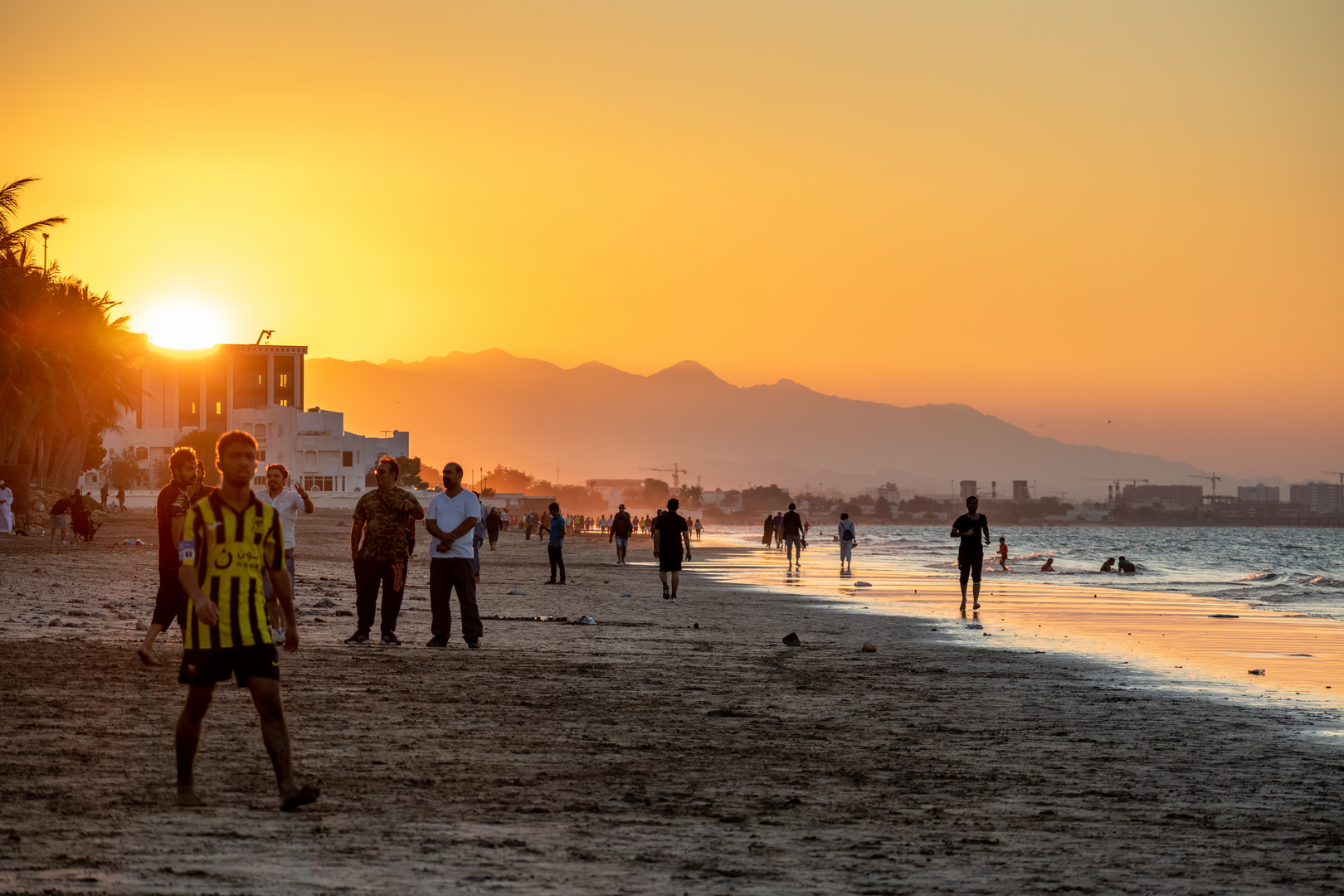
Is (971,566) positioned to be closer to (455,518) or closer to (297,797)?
(455,518)

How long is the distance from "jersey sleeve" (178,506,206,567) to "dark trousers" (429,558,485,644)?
640 cm

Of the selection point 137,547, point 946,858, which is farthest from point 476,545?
point 137,547

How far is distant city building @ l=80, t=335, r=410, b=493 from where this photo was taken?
114m

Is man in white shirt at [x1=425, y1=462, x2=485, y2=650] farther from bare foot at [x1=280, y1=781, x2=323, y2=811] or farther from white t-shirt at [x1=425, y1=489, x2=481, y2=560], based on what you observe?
bare foot at [x1=280, y1=781, x2=323, y2=811]

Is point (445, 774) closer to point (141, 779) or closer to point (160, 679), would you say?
point (141, 779)

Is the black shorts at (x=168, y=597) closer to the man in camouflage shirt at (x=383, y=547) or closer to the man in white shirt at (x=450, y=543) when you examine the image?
the man in camouflage shirt at (x=383, y=547)

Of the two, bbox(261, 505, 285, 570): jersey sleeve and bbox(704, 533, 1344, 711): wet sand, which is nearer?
bbox(261, 505, 285, 570): jersey sleeve

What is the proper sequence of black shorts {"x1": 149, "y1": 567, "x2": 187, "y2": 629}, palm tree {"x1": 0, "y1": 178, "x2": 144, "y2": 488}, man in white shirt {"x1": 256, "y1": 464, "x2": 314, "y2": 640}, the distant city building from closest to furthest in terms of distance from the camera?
black shorts {"x1": 149, "y1": 567, "x2": 187, "y2": 629} → man in white shirt {"x1": 256, "y1": 464, "x2": 314, "y2": 640} → palm tree {"x1": 0, "y1": 178, "x2": 144, "y2": 488} → the distant city building

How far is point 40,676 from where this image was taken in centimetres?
1001

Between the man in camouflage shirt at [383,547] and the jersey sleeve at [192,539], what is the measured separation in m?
6.50

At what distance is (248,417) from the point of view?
382 feet

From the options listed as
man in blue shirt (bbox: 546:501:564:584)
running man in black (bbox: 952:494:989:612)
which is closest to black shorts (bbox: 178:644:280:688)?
running man in black (bbox: 952:494:989:612)

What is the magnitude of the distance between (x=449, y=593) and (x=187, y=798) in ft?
21.1

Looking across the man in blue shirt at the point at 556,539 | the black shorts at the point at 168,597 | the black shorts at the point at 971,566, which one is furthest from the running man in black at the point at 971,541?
the black shorts at the point at 168,597
